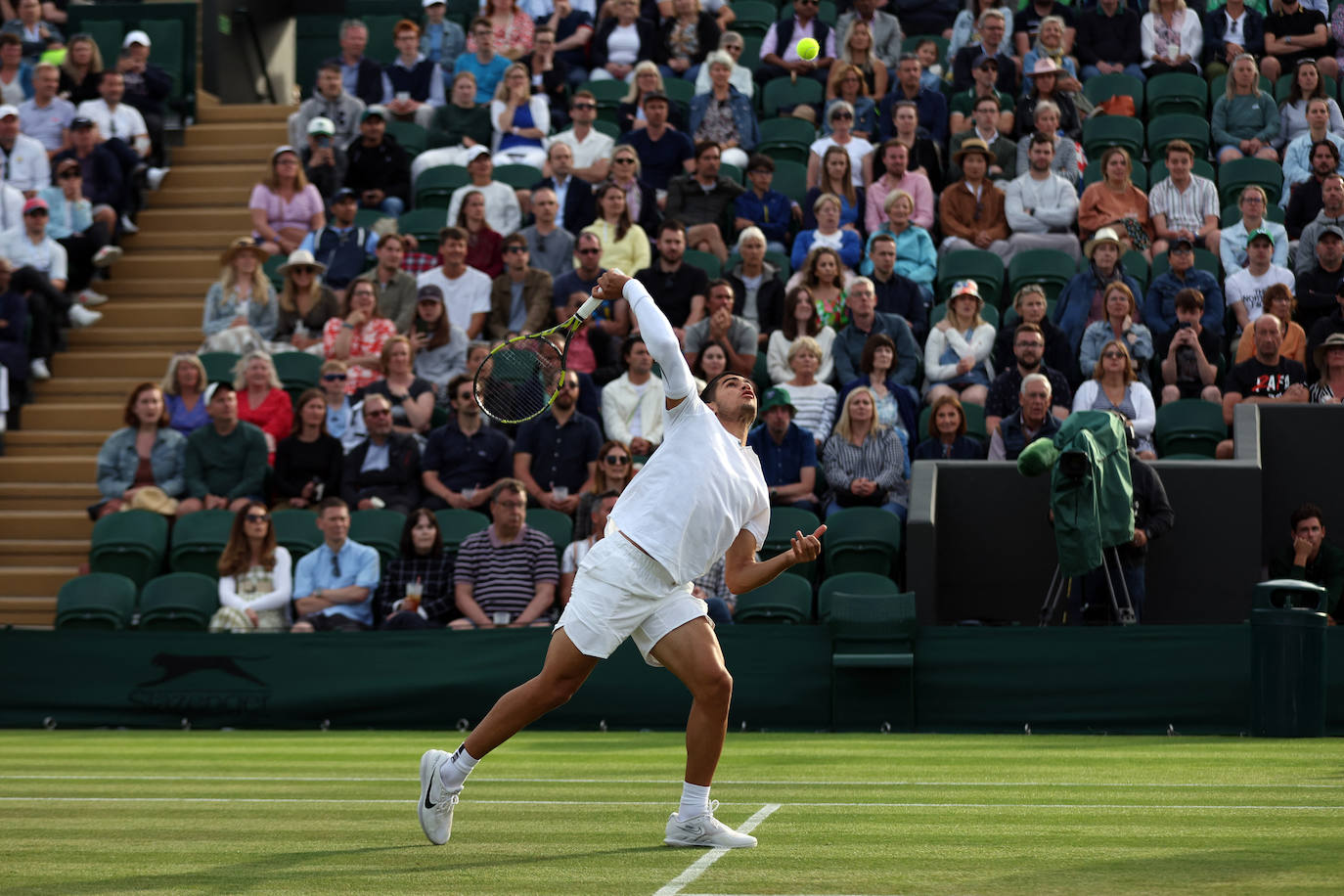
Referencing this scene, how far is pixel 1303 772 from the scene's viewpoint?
8.47 metres

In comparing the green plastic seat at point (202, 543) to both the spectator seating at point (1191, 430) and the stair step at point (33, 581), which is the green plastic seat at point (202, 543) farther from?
the spectator seating at point (1191, 430)

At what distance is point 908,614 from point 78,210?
10.5 m

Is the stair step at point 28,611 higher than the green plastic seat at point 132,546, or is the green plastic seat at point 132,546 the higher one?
the green plastic seat at point 132,546

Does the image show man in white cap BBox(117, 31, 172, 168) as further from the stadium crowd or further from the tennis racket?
the tennis racket

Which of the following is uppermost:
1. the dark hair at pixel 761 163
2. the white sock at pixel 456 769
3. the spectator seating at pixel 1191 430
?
the dark hair at pixel 761 163

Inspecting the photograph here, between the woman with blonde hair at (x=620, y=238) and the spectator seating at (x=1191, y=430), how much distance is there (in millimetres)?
4884

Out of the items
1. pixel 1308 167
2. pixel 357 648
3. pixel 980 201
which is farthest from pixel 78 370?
pixel 1308 167

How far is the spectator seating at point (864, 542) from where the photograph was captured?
1288 centimetres

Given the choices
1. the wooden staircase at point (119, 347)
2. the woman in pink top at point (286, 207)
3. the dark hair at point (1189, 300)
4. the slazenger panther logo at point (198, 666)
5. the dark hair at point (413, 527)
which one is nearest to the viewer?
the slazenger panther logo at point (198, 666)

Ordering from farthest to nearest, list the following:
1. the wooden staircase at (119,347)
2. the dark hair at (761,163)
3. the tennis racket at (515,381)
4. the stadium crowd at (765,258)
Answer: the dark hair at (761,163) → the wooden staircase at (119,347) → the stadium crowd at (765,258) → the tennis racket at (515,381)

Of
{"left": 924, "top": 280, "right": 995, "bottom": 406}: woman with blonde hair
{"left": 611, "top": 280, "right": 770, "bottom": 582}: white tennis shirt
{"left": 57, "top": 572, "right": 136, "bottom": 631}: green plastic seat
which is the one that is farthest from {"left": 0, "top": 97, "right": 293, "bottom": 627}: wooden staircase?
{"left": 611, "top": 280, "right": 770, "bottom": 582}: white tennis shirt

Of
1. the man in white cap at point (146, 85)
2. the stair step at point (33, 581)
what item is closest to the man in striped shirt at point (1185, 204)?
the stair step at point (33, 581)

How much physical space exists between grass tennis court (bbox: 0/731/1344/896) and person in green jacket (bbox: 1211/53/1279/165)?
7.59 meters

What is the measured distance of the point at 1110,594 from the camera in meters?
12.2
